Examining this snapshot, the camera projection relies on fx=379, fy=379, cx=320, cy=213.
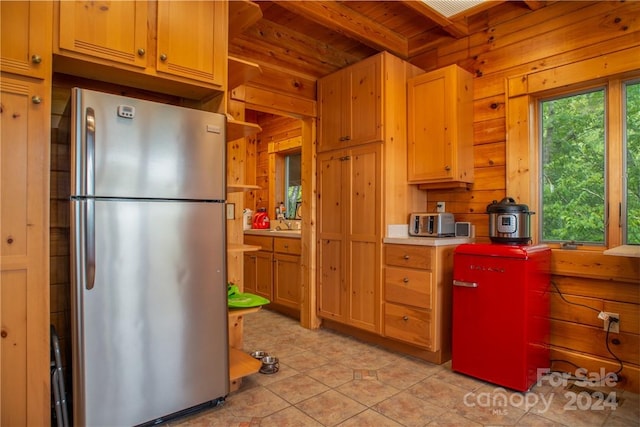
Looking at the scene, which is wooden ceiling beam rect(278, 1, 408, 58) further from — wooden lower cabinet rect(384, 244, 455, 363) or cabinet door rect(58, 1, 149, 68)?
wooden lower cabinet rect(384, 244, 455, 363)

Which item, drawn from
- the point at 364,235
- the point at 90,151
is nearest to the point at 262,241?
the point at 364,235

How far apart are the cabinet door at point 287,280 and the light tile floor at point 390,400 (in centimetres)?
106

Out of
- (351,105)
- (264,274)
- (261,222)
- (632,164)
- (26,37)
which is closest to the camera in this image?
(26,37)

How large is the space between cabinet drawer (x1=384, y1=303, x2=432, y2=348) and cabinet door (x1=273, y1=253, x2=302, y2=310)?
45.3 inches

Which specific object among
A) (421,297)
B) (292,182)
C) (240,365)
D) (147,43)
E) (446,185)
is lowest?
(240,365)

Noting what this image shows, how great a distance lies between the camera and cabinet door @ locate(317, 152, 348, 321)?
335cm

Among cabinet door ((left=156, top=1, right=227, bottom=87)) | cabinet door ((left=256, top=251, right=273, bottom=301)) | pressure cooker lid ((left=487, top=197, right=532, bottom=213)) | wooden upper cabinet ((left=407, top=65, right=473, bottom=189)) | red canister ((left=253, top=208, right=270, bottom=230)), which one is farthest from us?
red canister ((left=253, top=208, right=270, bottom=230))

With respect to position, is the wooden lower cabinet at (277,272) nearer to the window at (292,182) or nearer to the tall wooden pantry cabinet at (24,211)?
the window at (292,182)

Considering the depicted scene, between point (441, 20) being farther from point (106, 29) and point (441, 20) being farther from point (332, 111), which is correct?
point (106, 29)

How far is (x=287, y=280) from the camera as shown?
4016 mm

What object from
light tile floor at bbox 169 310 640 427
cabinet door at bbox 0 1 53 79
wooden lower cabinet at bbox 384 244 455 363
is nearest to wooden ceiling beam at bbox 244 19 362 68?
cabinet door at bbox 0 1 53 79

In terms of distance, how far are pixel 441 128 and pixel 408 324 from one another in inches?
59.9

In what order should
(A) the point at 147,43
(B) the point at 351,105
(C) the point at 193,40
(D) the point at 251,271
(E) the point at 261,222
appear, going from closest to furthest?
1. (A) the point at 147,43
2. (C) the point at 193,40
3. (B) the point at 351,105
4. (D) the point at 251,271
5. (E) the point at 261,222

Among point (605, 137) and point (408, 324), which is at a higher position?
point (605, 137)
